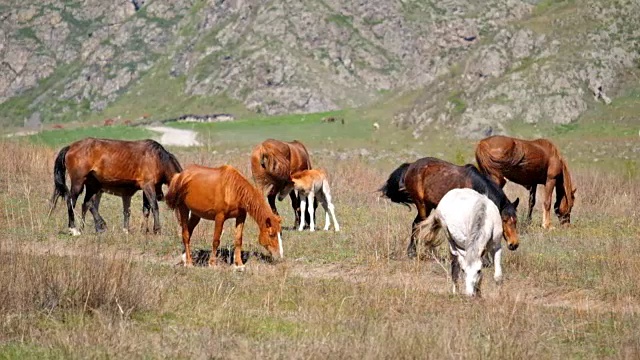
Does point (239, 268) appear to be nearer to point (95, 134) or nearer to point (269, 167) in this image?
point (269, 167)

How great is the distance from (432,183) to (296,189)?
16.3ft

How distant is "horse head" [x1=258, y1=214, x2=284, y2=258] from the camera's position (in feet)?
45.9

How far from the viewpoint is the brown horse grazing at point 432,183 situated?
1437cm

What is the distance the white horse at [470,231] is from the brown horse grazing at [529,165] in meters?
8.16

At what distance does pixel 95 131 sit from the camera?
60.1m

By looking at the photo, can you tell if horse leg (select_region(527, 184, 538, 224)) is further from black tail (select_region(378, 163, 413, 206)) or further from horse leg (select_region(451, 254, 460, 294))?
horse leg (select_region(451, 254, 460, 294))

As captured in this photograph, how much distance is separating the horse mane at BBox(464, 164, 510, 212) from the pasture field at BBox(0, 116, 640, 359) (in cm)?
104

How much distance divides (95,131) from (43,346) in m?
53.8

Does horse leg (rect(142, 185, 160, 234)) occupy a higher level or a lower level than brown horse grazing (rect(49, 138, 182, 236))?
lower

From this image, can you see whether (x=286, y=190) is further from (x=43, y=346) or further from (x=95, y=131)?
(x=95, y=131)

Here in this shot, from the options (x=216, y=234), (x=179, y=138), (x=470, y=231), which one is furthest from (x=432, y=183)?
(x=179, y=138)

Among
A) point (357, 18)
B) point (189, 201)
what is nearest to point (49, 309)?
point (189, 201)

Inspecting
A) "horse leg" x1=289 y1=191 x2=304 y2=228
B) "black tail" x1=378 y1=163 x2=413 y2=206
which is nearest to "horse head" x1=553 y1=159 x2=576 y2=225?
"black tail" x1=378 y1=163 x2=413 y2=206

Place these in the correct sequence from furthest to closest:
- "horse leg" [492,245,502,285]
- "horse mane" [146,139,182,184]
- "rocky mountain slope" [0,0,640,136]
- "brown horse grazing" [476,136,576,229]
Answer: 1. "rocky mountain slope" [0,0,640,136]
2. "brown horse grazing" [476,136,576,229]
3. "horse mane" [146,139,182,184]
4. "horse leg" [492,245,502,285]
